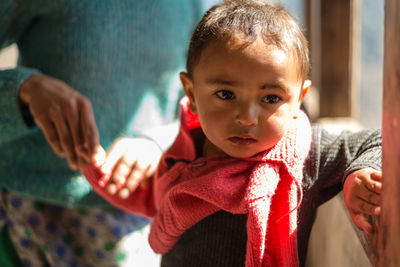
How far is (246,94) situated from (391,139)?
0.23m

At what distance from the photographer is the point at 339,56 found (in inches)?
73.0

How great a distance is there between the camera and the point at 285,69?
68cm

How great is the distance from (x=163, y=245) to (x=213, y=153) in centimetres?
19

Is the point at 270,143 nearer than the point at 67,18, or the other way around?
the point at 270,143

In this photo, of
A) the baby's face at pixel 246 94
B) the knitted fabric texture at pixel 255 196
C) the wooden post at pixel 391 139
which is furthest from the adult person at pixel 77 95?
the wooden post at pixel 391 139

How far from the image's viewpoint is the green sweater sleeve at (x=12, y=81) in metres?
1.02

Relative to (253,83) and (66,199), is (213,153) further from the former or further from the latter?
(66,199)

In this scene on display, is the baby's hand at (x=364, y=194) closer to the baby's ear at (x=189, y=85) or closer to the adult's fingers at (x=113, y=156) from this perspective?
the baby's ear at (x=189, y=85)

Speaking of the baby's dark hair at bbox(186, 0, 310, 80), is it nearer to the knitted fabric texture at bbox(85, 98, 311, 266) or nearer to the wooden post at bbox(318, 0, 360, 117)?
the knitted fabric texture at bbox(85, 98, 311, 266)

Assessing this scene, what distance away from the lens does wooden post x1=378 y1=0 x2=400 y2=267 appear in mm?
475

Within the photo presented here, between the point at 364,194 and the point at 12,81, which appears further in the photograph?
the point at 12,81

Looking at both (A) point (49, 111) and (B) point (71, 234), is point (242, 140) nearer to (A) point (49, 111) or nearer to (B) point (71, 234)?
(A) point (49, 111)

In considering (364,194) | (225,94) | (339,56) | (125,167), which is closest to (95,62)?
(125,167)

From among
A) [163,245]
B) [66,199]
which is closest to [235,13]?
[163,245]
